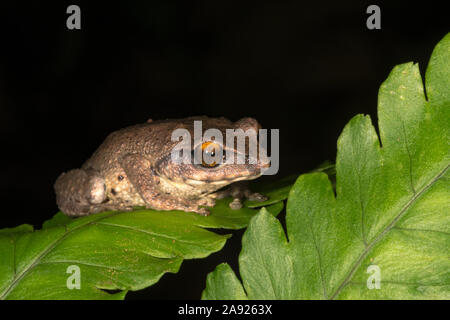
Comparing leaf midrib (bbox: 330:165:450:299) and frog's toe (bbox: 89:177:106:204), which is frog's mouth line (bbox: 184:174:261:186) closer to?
frog's toe (bbox: 89:177:106:204)

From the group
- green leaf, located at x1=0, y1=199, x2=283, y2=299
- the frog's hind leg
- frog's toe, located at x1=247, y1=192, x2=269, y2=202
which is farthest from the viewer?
the frog's hind leg

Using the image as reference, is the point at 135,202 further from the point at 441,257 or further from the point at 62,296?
the point at 441,257

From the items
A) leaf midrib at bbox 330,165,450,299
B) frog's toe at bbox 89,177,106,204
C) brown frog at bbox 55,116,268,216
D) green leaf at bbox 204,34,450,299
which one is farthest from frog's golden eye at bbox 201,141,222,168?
leaf midrib at bbox 330,165,450,299

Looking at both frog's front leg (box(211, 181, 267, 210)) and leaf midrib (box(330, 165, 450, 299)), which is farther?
frog's front leg (box(211, 181, 267, 210))

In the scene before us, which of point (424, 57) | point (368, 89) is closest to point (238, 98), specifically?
point (368, 89)

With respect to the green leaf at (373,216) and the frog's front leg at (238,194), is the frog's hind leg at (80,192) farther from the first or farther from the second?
the green leaf at (373,216)

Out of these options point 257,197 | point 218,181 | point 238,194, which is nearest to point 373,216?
point 257,197

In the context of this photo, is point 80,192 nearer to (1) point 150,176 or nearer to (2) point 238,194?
(1) point 150,176

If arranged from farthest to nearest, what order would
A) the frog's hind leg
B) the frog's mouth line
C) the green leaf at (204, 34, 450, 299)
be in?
the frog's hind leg → the frog's mouth line → the green leaf at (204, 34, 450, 299)
